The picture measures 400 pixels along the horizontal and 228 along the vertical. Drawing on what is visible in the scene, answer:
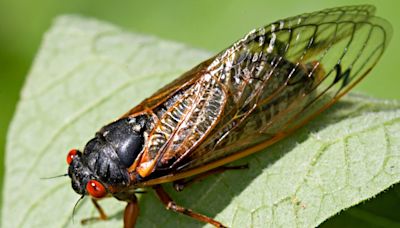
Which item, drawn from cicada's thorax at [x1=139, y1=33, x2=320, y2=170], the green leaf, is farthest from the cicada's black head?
the green leaf

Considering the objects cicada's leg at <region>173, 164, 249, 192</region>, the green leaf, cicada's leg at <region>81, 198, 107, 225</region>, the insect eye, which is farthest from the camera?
cicada's leg at <region>81, 198, 107, 225</region>

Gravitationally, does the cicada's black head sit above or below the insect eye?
above

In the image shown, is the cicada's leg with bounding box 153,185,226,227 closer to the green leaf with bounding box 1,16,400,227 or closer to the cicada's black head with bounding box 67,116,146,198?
the green leaf with bounding box 1,16,400,227

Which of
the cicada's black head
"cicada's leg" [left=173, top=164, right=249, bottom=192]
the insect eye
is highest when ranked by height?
the cicada's black head

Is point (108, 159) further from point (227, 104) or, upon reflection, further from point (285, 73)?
point (285, 73)

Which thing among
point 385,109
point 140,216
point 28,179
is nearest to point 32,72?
point 28,179

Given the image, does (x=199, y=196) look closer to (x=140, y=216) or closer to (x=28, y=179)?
(x=140, y=216)

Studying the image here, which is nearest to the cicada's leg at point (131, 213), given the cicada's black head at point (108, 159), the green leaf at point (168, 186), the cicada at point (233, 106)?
the cicada at point (233, 106)

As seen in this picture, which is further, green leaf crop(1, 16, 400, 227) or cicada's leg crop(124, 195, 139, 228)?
cicada's leg crop(124, 195, 139, 228)

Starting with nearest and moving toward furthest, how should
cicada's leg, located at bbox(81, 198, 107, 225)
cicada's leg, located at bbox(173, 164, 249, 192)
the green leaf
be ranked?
the green leaf, cicada's leg, located at bbox(173, 164, 249, 192), cicada's leg, located at bbox(81, 198, 107, 225)
